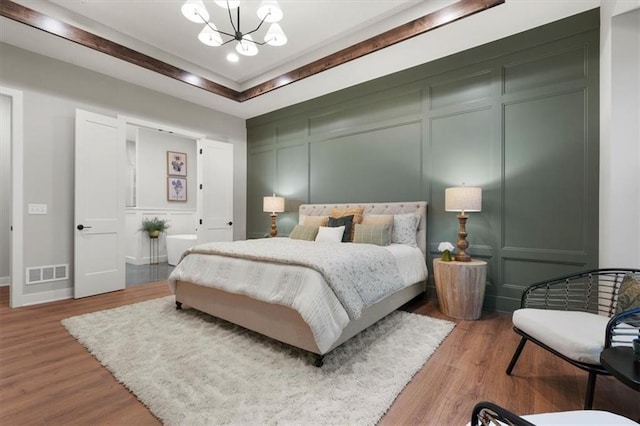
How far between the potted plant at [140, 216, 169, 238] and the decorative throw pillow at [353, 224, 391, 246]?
16.0 feet

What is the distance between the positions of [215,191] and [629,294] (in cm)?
520

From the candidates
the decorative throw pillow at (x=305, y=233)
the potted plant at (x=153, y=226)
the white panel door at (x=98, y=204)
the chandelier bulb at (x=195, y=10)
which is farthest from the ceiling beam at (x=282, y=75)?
the potted plant at (x=153, y=226)

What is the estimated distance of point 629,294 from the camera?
171cm

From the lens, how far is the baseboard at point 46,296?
10.9 feet

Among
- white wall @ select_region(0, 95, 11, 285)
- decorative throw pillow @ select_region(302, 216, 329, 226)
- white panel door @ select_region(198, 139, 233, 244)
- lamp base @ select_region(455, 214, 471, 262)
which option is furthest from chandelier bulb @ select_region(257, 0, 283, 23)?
white wall @ select_region(0, 95, 11, 285)

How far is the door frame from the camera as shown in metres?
3.27

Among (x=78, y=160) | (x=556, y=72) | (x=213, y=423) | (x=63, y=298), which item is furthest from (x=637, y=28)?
(x=63, y=298)

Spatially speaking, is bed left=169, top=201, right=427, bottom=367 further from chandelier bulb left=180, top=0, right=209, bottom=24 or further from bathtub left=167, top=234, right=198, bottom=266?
bathtub left=167, top=234, right=198, bottom=266

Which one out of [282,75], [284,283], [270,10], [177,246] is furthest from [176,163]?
[284,283]

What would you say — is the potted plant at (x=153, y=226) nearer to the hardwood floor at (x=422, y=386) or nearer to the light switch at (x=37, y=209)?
the light switch at (x=37, y=209)

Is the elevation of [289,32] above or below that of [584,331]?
above

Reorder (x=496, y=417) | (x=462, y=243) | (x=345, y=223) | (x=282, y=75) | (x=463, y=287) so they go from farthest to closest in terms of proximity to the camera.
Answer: (x=282, y=75) < (x=345, y=223) < (x=462, y=243) < (x=463, y=287) < (x=496, y=417)

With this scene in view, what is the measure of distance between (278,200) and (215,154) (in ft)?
4.89

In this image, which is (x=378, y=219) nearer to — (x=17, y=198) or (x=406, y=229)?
(x=406, y=229)
